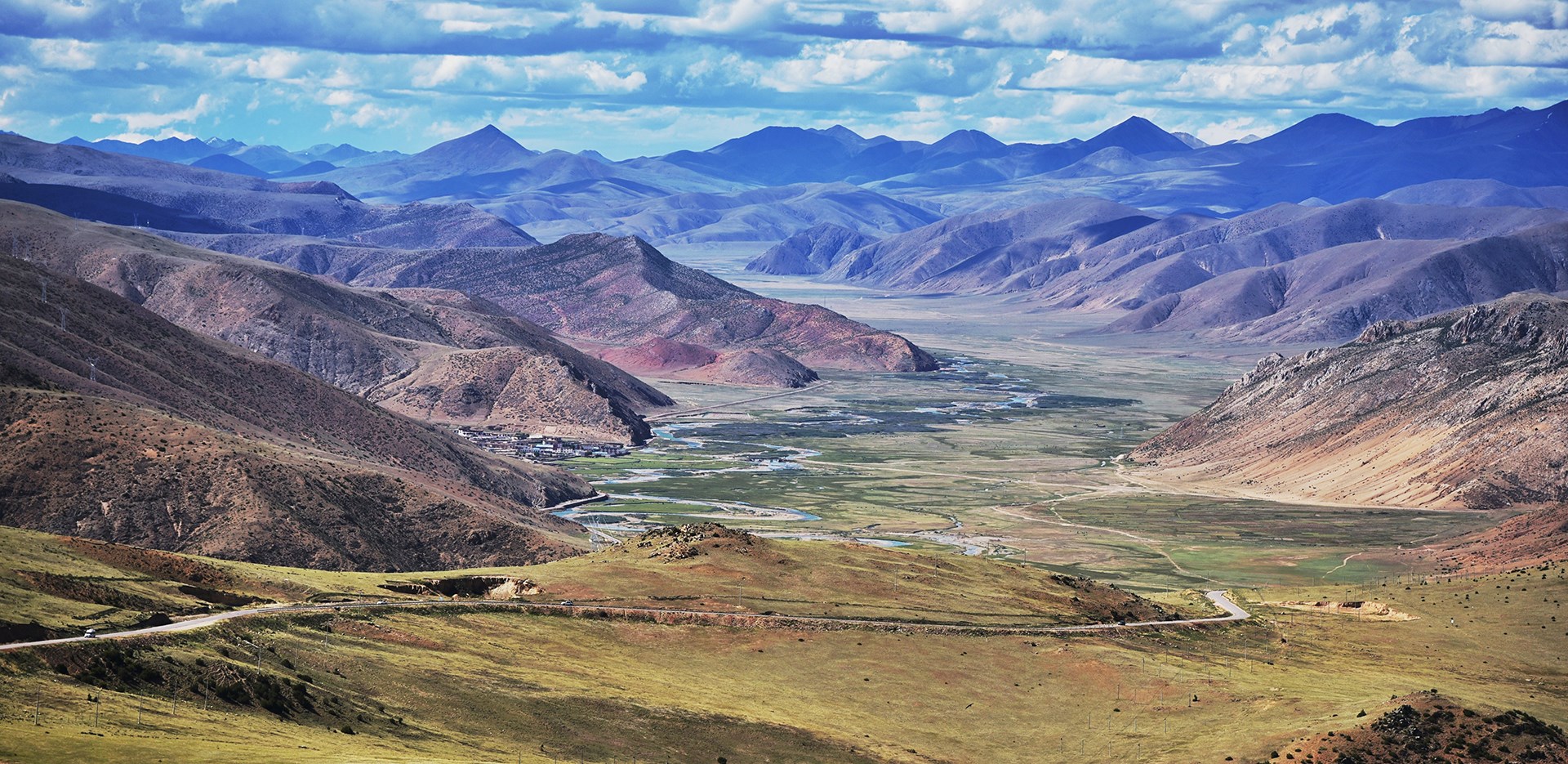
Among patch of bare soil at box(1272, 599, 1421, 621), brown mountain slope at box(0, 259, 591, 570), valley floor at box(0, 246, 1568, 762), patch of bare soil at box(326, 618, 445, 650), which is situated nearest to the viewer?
valley floor at box(0, 246, 1568, 762)

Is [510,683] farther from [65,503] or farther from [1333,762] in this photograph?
[65,503]

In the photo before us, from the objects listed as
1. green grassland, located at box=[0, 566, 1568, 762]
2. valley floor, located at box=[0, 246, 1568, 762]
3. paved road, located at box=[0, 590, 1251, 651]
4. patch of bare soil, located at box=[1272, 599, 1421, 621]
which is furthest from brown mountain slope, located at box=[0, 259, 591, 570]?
patch of bare soil, located at box=[1272, 599, 1421, 621]

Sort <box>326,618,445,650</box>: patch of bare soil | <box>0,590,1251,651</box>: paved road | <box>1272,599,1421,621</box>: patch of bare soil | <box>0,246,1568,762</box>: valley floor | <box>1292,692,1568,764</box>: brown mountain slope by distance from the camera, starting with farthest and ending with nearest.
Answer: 1. <box>1272,599,1421,621</box>: patch of bare soil
2. <box>326,618,445,650</box>: patch of bare soil
3. <box>0,590,1251,651</box>: paved road
4. <box>1292,692,1568,764</box>: brown mountain slope
5. <box>0,246,1568,762</box>: valley floor

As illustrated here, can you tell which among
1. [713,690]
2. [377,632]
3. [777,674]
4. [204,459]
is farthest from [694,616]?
[204,459]

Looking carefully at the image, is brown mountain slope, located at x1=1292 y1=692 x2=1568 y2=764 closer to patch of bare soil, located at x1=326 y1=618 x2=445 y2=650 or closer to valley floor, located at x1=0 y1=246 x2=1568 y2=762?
valley floor, located at x1=0 y1=246 x2=1568 y2=762

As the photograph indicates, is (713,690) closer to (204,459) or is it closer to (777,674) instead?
(777,674)

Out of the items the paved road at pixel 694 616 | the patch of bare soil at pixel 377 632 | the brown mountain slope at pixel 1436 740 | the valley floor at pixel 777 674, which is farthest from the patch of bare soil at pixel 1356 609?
the patch of bare soil at pixel 377 632

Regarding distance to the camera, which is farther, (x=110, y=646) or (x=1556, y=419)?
(x=1556, y=419)

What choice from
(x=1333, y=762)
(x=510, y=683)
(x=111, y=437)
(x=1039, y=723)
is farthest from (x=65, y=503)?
(x=1333, y=762)
